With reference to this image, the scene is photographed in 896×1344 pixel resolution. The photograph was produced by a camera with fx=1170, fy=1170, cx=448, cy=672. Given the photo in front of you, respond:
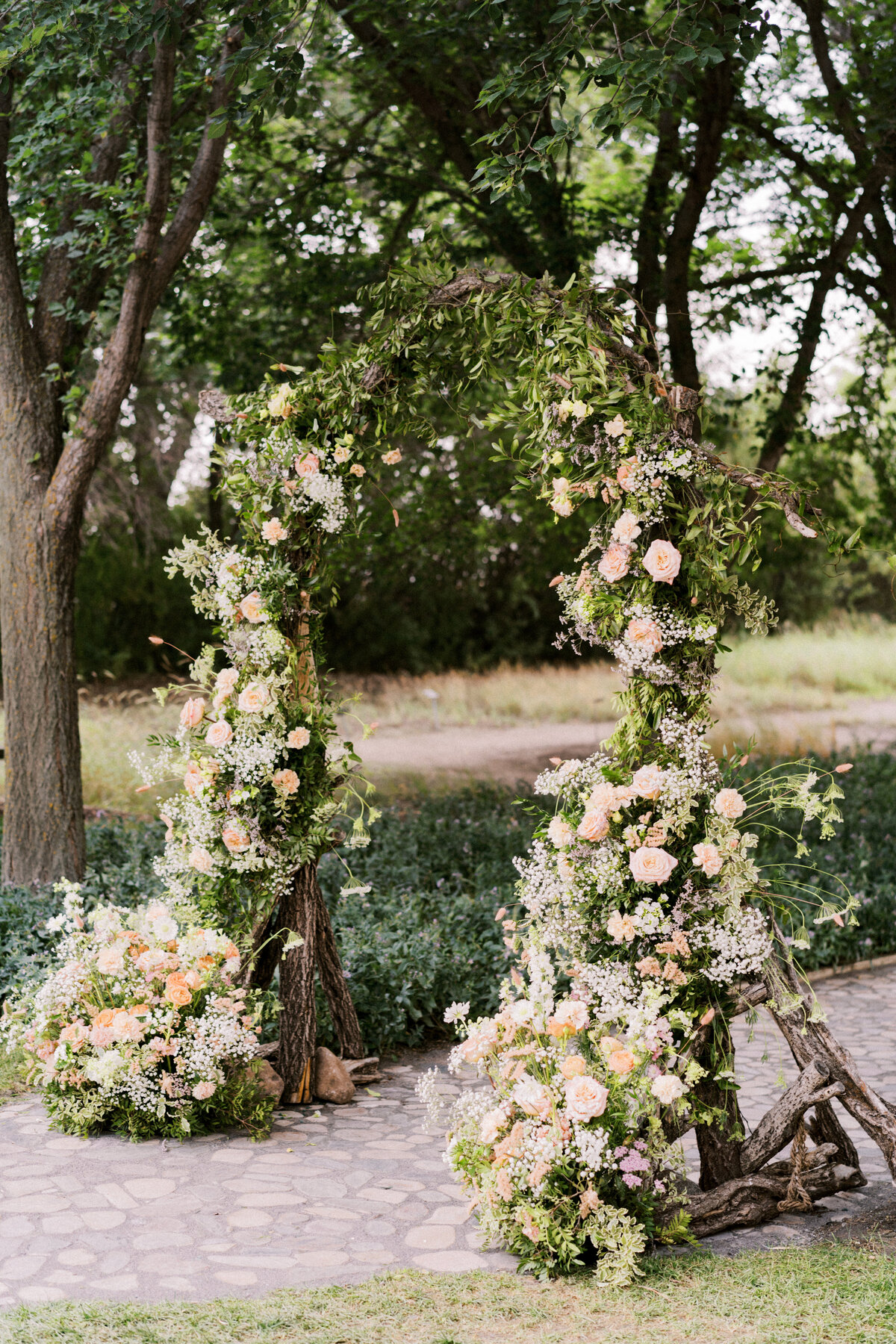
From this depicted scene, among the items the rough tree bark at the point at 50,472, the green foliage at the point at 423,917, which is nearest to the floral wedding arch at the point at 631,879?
the green foliage at the point at 423,917

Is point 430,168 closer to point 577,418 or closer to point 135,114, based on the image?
point 135,114

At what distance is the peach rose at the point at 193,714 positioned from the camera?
4.29m

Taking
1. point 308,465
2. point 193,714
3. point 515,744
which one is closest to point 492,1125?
point 193,714

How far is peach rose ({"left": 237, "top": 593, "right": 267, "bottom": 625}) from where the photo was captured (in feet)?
14.0

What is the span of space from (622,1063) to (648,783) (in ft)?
2.59

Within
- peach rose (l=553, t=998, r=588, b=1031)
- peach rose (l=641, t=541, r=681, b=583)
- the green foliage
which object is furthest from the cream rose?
peach rose (l=641, t=541, r=681, b=583)

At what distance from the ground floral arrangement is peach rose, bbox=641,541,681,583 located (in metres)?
2.06

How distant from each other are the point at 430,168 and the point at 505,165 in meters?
4.42

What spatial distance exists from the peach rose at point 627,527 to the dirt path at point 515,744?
24.2 feet

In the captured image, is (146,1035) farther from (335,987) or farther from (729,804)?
(729,804)

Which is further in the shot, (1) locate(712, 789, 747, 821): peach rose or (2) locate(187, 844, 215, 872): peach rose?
(2) locate(187, 844, 215, 872): peach rose

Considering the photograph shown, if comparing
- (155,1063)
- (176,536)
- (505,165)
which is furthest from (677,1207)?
(176,536)

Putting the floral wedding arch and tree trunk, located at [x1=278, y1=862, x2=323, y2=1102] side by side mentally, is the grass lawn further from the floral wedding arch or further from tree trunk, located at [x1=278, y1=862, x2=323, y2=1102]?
tree trunk, located at [x1=278, y1=862, x2=323, y2=1102]

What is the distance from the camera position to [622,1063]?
3234mm
